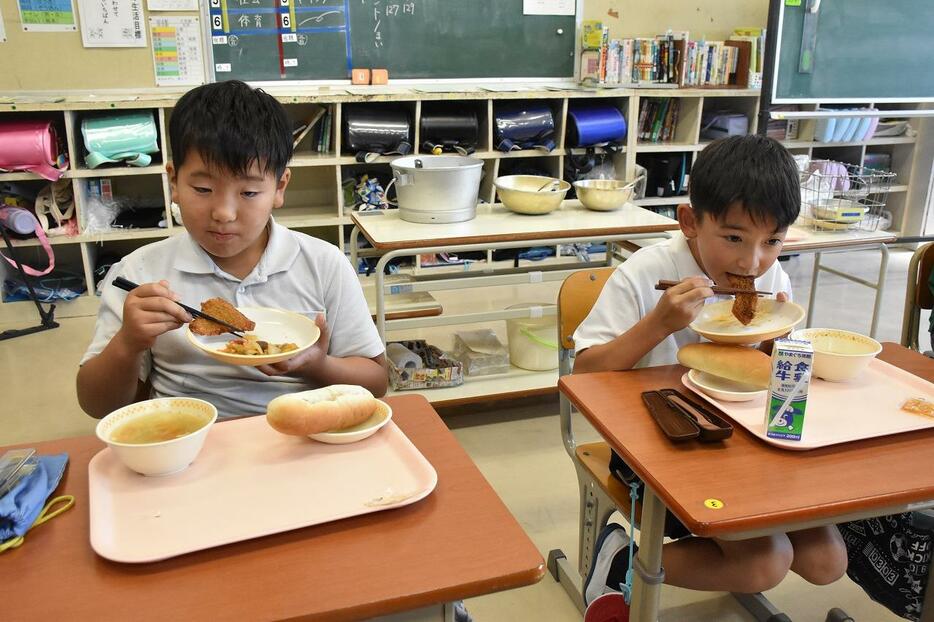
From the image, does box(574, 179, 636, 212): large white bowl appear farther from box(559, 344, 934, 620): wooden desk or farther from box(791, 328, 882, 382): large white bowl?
box(559, 344, 934, 620): wooden desk

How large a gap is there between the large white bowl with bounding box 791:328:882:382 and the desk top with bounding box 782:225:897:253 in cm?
146

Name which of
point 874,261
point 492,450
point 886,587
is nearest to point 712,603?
point 886,587

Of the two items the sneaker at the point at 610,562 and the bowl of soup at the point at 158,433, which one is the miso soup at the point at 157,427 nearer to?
the bowl of soup at the point at 158,433

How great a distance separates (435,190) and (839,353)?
5.17ft

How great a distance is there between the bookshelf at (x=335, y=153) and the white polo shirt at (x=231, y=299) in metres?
2.61

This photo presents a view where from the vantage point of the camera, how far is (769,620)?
1.75 metres

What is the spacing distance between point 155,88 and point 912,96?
13.8ft

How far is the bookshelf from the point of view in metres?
3.86

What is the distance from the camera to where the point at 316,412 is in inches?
39.7

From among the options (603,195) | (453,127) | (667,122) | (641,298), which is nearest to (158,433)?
(641,298)

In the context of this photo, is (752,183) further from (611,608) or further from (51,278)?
(51,278)

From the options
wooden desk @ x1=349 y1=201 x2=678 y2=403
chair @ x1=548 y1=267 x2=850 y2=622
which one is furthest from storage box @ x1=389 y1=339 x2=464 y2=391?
chair @ x1=548 y1=267 x2=850 y2=622

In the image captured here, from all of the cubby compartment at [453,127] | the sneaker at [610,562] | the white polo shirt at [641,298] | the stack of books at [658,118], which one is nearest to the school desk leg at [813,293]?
the stack of books at [658,118]

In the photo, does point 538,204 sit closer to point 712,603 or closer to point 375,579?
point 712,603
